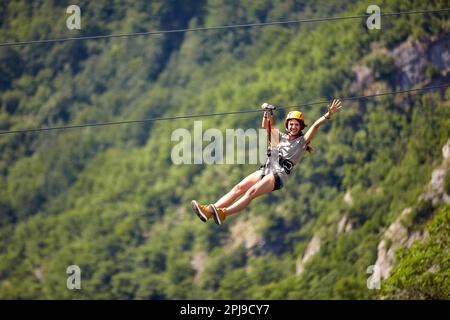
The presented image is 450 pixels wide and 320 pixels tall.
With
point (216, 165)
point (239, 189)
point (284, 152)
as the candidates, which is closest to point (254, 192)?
point (239, 189)

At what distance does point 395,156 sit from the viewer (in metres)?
75.8

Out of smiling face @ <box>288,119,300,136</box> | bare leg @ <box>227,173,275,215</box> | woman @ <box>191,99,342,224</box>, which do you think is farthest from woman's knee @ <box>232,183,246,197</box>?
smiling face @ <box>288,119,300,136</box>

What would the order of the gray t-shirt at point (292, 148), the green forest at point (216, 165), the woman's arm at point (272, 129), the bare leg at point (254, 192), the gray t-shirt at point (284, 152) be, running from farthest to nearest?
the green forest at point (216, 165) → the gray t-shirt at point (292, 148) → the gray t-shirt at point (284, 152) → the woman's arm at point (272, 129) → the bare leg at point (254, 192)

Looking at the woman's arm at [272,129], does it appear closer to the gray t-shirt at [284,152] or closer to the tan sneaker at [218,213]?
the gray t-shirt at [284,152]

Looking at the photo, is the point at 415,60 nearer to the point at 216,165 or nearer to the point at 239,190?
the point at 216,165

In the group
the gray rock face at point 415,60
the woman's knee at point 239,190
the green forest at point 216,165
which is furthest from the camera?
the gray rock face at point 415,60

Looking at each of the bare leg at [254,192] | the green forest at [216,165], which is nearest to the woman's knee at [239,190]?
the bare leg at [254,192]

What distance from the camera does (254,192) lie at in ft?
67.9

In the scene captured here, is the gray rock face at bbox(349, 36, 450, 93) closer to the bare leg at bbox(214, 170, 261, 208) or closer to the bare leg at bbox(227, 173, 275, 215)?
the bare leg at bbox(214, 170, 261, 208)

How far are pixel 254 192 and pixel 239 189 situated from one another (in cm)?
36

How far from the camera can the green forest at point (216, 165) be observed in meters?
71.2

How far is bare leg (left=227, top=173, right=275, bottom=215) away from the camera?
20.5 meters
